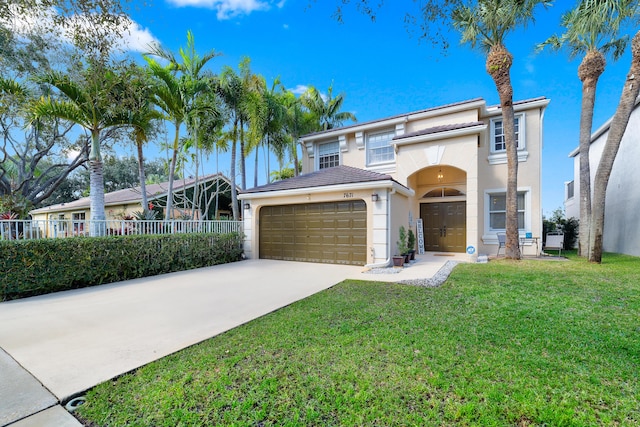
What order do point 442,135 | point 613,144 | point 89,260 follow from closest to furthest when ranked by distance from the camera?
point 89,260
point 613,144
point 442,135

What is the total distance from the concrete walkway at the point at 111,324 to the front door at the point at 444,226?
227 inches

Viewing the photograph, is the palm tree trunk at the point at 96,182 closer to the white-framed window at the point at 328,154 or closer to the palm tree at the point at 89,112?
the palm tree at the point at 89,112

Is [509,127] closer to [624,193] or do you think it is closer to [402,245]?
[402,245]

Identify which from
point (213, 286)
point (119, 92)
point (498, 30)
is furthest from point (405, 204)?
point (119, 92)

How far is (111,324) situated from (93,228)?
16.7ft

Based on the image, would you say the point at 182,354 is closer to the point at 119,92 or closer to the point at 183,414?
the point at 183,414

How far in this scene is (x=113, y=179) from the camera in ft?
105

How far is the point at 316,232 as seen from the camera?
11.3 m

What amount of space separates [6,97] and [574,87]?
66.8 ft

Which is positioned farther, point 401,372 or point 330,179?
point 330,179

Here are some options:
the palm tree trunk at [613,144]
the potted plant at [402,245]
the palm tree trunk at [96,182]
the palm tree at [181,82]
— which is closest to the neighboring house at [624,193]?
the palm tree trunk at [613,144]

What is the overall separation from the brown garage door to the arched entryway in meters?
5.54

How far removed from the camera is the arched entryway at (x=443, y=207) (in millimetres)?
13633

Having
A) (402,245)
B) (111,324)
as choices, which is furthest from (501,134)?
(111,324)
